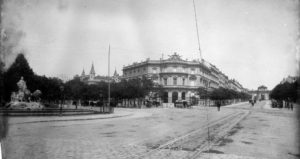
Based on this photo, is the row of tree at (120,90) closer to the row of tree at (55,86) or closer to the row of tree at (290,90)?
the row of tree at (55,86)

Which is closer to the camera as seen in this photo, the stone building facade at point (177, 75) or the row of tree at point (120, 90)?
the row of tree at point (120, 90)

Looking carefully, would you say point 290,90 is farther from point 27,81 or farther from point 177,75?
point 177,75

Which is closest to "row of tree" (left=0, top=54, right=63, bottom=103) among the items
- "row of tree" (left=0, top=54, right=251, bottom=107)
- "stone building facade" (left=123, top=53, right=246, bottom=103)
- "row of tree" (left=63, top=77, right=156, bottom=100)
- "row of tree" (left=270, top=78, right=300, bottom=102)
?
"row of tree" (left=0, top=54, right=251, bottom=107)

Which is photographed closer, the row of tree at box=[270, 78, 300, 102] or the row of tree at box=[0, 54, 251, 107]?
the row of tree at box=[270, 78, 300, 102]

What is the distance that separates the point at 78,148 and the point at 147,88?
4460 centimetres

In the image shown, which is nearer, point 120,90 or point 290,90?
point 290,90

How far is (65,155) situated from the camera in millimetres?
6543

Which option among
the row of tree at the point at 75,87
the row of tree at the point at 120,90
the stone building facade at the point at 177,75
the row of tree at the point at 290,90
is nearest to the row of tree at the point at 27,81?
the row of tree at the point at 75,87

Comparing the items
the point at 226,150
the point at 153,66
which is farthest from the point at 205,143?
the point at 153,66

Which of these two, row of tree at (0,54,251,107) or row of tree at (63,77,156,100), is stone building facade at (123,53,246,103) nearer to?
row of tree at (0,54,251,107)

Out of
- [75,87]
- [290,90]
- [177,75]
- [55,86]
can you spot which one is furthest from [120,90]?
[290,90]

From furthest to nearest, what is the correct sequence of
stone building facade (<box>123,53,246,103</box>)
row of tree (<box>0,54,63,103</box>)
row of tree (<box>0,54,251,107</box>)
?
stone building facade (<box>123,53,246,103</box>)
row of tree (<box>0,54,251,107</box>)
row of tree (<box>0,54,63,103</box>)

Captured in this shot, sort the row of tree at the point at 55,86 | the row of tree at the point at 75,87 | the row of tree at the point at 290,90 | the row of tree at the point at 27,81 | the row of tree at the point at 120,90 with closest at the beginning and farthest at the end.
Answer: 1. the row of tree at the point at 290,90
2. the row of tree at the point at 27,81
3. the row of tree at the point at 75,87
4. the row of tree at the point at 55,86
5. the row of tree at the point at 120,90

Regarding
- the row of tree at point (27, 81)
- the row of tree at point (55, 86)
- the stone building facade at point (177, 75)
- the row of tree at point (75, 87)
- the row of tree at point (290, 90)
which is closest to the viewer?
the row of tree at point (290, 90)
